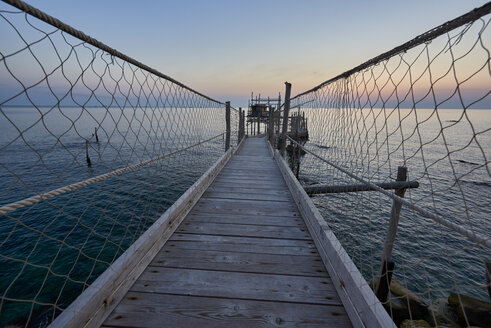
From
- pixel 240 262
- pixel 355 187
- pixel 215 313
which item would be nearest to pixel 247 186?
pixel 240 262

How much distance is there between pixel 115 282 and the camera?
1.57 m

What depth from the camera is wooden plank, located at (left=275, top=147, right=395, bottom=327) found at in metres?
1.34

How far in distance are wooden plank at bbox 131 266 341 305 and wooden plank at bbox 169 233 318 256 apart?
323 millimetres

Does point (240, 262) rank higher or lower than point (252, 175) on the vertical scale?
lower

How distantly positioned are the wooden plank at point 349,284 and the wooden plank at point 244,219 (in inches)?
14.1

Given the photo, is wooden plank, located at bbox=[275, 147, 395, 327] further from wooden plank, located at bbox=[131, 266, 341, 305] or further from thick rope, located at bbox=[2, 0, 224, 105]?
thick rope, located at bbox=[2, 0, 224, 105]

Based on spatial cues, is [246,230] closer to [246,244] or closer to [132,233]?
[246,244]

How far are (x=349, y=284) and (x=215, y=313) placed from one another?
0.98 m

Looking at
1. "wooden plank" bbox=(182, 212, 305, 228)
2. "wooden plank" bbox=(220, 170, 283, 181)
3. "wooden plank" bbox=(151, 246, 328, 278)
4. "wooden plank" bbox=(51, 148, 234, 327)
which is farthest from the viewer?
"wooden plank" bbox=(220, 170, 283, 181)

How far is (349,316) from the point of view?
1.51 metres

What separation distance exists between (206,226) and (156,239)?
0.62 meters

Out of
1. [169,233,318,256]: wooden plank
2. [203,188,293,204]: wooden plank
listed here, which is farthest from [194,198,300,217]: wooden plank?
[169,233,318,256]: wooden plank

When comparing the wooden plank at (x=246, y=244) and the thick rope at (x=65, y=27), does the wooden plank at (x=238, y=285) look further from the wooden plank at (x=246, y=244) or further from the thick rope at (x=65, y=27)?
the thick rope at (x=65, y=27)

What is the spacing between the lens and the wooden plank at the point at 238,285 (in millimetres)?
1658
